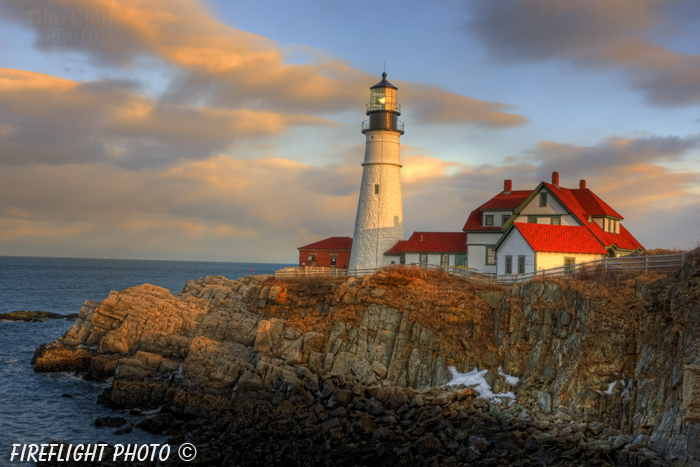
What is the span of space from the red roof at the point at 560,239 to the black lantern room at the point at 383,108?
12.1 m

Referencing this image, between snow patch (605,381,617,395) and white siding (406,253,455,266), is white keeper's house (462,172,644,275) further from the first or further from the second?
snow patch (605,381,617,395)

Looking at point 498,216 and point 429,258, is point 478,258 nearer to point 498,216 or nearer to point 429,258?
point 498,216

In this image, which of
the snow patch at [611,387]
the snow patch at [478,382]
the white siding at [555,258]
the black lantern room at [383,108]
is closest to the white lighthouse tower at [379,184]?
the black lantern room at [383,108]

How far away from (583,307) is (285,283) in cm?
1940

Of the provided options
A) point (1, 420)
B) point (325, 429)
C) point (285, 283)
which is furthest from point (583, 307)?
point (1, 420)

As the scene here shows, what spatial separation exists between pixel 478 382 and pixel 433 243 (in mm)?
16990

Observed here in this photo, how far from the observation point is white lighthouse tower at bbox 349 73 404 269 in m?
42.2

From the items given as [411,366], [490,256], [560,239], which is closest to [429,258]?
[490,256]

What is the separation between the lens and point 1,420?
2472cm

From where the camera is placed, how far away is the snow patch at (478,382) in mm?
24859

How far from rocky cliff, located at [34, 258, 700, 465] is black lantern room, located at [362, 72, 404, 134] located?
12.0 metres

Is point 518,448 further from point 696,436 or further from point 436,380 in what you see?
point 436,380

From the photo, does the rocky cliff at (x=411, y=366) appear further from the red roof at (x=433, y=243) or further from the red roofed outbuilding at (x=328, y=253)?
the red roofed outbuilding at (x=328, y=253)

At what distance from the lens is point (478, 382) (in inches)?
1032
